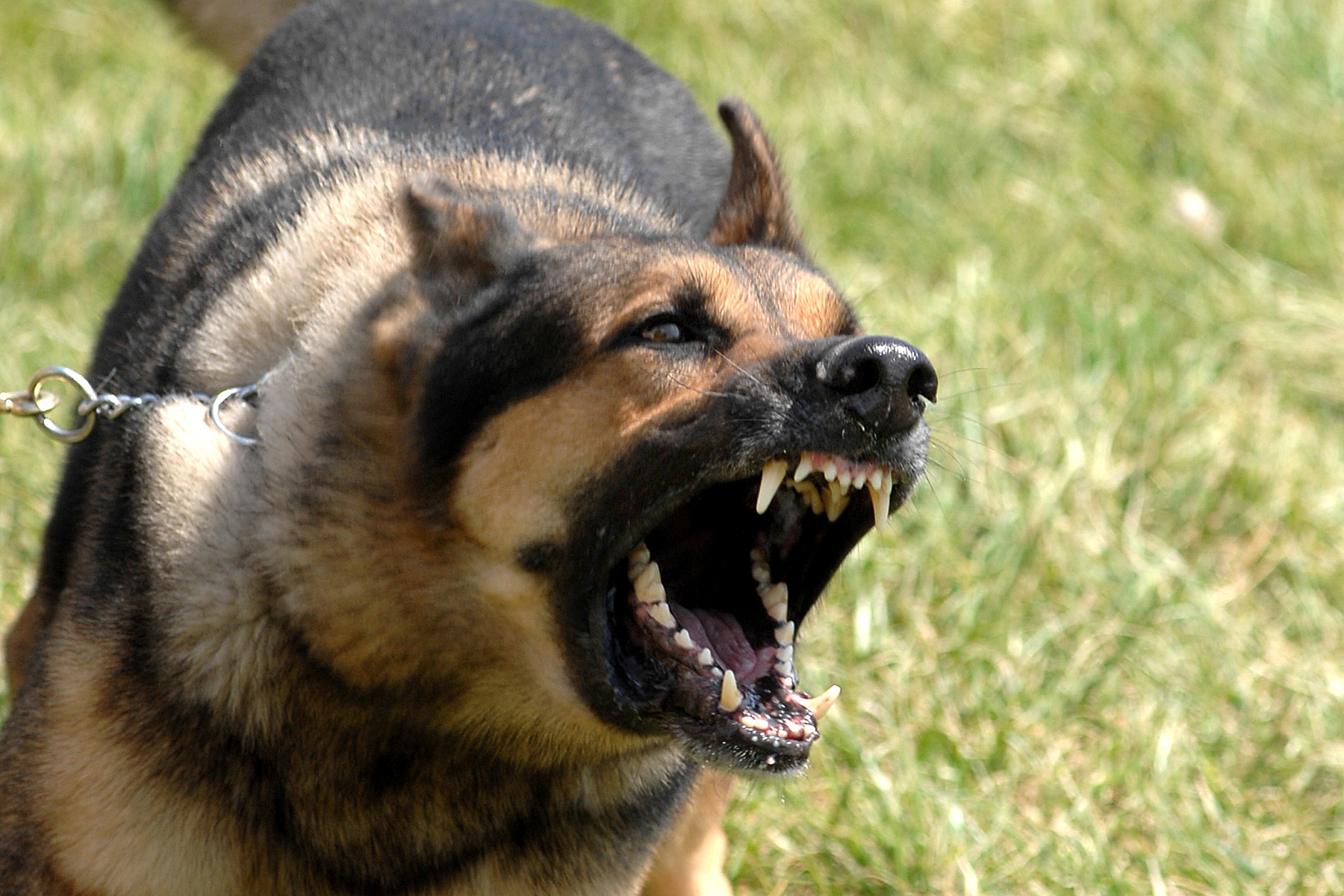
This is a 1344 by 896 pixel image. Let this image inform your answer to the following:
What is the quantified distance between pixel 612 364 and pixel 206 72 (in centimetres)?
529

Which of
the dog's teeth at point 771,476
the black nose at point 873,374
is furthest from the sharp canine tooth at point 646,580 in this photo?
the black nose at point 873,374

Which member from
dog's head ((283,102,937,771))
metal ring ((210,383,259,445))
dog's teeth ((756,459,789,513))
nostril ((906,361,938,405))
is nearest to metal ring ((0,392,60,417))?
metal ring ((210,383,259,445))

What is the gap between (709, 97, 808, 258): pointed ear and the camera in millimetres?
3508

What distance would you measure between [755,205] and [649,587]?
1.12 m

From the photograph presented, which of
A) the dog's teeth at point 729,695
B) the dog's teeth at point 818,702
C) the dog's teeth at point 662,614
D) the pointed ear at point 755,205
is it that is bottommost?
the dog's teeth at point 818,702

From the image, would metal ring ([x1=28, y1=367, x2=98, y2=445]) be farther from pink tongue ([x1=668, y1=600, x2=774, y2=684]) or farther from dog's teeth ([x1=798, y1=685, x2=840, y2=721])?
dog's teeth ([x1=798, y1=685, x2=840, y2=721])

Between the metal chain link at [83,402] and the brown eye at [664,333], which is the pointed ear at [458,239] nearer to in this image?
the brown eye at [664,333]

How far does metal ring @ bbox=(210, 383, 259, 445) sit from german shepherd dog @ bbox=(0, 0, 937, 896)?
0.08 feet

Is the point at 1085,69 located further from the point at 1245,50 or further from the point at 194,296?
the point at 194,296

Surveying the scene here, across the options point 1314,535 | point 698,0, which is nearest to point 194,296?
point 1314,535

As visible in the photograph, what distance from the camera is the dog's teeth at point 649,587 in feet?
9.17

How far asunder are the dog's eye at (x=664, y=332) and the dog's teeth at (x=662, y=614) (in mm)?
479

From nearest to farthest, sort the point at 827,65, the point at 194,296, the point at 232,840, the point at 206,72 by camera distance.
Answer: the point at 232,840 → the point at 194,296 → the point at 206,72 → the point at 827,65

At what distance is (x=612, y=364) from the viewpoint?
8.89 ft
